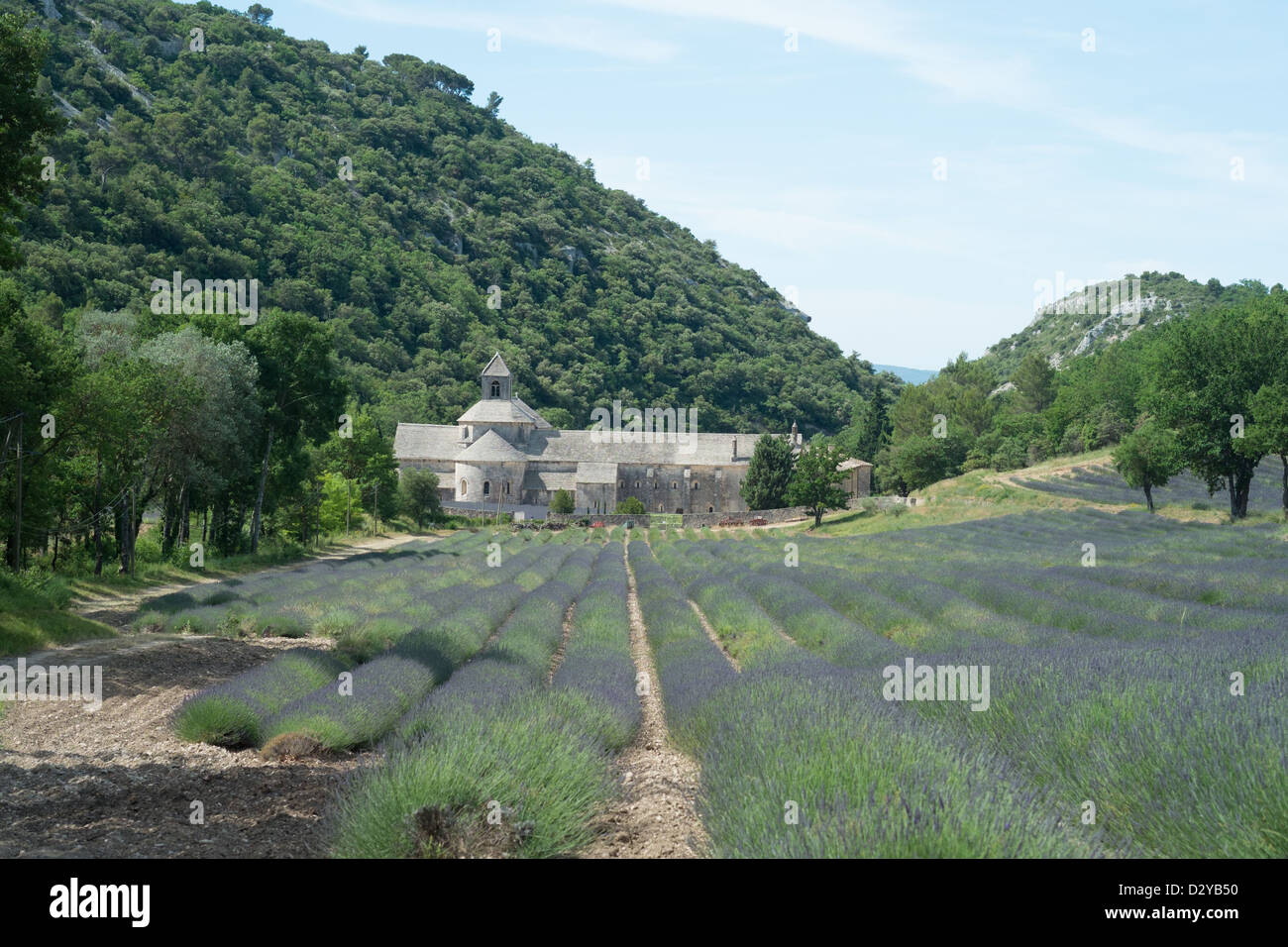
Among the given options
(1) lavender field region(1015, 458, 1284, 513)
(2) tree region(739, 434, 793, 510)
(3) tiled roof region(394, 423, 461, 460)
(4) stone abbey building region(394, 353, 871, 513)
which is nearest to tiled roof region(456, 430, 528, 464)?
(4) stone abbey building region(394, 353, 871, 513)

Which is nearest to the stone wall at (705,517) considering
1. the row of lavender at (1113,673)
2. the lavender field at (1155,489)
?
the lavender field at (1155,489)

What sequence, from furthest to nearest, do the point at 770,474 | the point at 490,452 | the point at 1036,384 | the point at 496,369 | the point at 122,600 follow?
the point at 1036,384 → the point at 496,369 → the point at 490,452 → the point at 770,474 → the point at 122,600

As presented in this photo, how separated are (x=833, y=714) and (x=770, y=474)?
2458 inches

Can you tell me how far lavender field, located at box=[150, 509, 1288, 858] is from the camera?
12.9 ft

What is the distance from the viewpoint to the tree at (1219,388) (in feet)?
112

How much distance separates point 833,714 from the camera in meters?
5.64

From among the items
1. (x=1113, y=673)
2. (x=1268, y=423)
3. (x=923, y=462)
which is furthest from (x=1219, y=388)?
(x=1113, y=673)

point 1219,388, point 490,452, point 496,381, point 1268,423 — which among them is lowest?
point 490,452

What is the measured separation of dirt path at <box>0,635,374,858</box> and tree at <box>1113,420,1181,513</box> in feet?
122

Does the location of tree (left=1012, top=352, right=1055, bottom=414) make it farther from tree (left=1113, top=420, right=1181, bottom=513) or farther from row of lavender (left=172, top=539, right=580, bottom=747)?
row of lavender (left=172, top=539, right=580, bottom=747)

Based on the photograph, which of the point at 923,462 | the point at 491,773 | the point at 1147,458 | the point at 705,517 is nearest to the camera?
the point at 491,773

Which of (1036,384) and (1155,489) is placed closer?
(1155,489)

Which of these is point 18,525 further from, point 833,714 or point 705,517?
point 705,517

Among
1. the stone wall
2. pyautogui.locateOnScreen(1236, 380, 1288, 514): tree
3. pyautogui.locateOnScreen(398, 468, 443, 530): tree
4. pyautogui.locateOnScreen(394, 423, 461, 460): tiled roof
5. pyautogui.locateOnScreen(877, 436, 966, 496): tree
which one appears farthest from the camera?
pyautogui.locateOnScreen(394, 423, 461, 460): tiled roof
